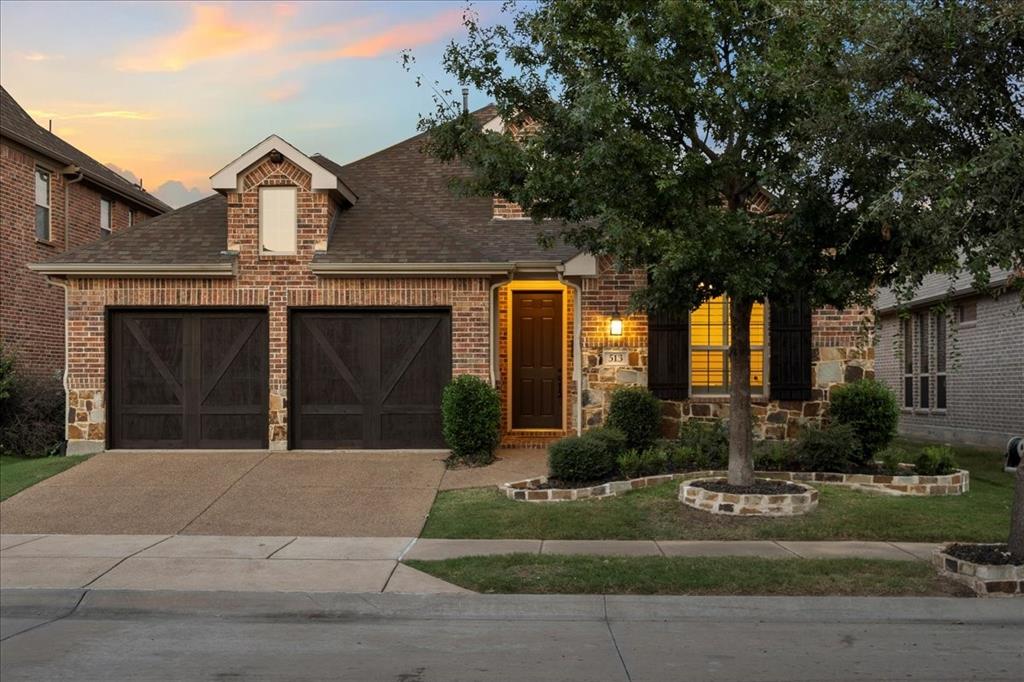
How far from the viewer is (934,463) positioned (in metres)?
12.5

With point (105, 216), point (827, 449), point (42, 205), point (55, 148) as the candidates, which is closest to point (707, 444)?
point (827, 449)

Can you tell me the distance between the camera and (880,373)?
2552cm

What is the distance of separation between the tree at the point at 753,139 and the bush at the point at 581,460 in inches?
70.3

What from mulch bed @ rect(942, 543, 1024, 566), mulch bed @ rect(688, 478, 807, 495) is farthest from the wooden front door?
mulch bed @ rect(942, 543, 1024, 566)

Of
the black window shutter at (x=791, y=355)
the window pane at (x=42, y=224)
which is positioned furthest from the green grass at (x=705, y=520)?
the window pane at (x=42, y=224)

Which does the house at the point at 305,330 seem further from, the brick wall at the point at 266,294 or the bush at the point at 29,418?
the bush at the point at 29,418

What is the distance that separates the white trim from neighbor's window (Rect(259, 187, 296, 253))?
409 millimetres

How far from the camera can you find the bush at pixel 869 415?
13.6 m

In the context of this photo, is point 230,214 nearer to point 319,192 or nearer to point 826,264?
point 319,192

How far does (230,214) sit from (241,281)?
1108 mm

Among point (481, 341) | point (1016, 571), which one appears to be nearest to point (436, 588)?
point (1016, 571)

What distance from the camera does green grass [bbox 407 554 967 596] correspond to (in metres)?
7.60

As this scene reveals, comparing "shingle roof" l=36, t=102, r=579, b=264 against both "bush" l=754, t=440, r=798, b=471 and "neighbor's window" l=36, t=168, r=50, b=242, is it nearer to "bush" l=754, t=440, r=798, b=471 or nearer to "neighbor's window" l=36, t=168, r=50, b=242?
"bush" l=754, t=440, r=798, b=471

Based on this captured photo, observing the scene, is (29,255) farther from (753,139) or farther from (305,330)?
(753,139)
